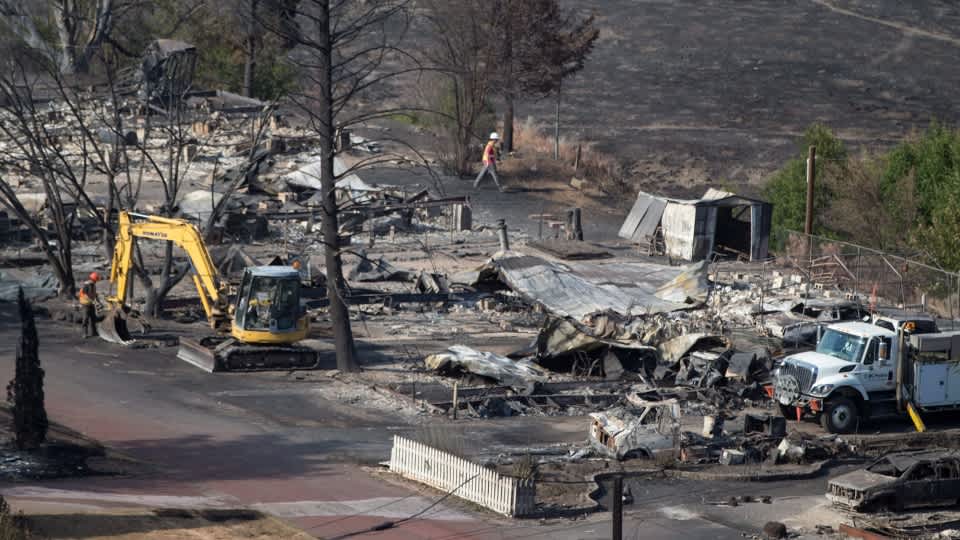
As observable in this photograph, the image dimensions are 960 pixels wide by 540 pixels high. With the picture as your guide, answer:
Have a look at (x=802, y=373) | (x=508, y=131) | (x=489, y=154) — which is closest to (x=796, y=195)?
(x=489, y=154)

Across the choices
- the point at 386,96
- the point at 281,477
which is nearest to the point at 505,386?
the point at 281,477

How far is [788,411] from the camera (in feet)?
96.2

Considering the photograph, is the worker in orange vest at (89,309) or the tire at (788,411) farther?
the worker in orange vest at (89,309)

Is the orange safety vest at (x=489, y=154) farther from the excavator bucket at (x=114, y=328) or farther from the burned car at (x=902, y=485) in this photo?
the burned car at (x=902, y=485)

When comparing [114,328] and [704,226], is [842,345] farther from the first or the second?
[704,226]

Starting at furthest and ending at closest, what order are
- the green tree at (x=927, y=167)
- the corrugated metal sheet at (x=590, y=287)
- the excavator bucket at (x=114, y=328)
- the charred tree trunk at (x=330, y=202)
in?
the green tree at (x=927, y=167) < the corrugated metal sheet at (x=590, y=287) < the excavator bucket at (x=114, y=328) < the charred tree trunk at (x=330, y=202)

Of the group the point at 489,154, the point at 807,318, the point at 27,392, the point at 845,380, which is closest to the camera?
the point at 27,392

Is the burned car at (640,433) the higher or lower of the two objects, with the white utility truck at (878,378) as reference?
lower

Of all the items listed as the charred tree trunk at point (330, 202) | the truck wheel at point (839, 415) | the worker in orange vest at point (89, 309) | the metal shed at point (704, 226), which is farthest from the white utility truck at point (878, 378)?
the metal shed at point (704, 226)

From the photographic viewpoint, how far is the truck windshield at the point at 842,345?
28.6 meters

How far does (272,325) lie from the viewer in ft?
106

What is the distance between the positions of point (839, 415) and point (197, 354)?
14.9m

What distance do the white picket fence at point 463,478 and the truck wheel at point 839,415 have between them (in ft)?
26.9

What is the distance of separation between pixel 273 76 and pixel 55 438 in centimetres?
5545
